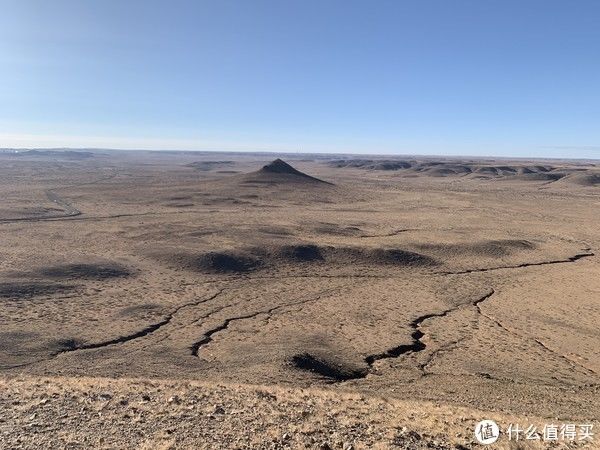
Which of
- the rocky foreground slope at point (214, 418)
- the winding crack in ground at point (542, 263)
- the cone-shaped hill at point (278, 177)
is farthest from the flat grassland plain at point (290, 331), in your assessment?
the cone-shaped hill at point (278, 177)

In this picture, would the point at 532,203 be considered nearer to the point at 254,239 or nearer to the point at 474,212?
the point at 474,212

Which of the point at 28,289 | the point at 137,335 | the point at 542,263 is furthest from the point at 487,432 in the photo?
the point at 542,263

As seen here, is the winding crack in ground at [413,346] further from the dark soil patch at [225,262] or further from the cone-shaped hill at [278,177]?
the cone-shaped hill at [278,177]

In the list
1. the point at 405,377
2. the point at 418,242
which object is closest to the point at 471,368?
the point at 405,377

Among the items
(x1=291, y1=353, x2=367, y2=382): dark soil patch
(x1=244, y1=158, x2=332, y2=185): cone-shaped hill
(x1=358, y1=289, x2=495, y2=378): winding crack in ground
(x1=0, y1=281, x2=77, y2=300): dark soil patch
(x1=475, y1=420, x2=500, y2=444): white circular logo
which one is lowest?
(x1=358, y1=289, x2=495, y2=378): winding crack in ground

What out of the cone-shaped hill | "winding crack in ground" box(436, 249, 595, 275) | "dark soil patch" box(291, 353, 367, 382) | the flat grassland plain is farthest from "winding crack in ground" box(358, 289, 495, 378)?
the cone-shaped hill

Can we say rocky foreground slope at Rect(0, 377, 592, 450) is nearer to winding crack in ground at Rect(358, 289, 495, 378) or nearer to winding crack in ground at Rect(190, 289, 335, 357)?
winding crack in ground at Rect(358, 289, 495, 378)

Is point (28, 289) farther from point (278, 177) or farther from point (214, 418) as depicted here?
point (278, 177)
